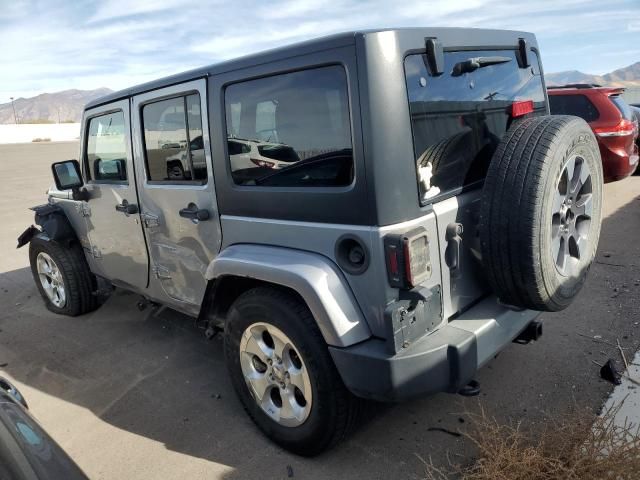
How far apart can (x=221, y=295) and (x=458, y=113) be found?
1627 millimetres

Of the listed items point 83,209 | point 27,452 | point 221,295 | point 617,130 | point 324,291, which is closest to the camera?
point 27,452

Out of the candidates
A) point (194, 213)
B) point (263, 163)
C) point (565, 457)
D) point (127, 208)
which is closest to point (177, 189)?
point (194, 213)

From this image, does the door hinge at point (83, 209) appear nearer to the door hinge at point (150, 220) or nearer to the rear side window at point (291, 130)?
the door hinge at point (150, 220)

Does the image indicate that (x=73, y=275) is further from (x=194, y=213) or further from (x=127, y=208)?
(x=194, y=213)

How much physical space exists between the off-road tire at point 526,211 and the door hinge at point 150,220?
2109mm

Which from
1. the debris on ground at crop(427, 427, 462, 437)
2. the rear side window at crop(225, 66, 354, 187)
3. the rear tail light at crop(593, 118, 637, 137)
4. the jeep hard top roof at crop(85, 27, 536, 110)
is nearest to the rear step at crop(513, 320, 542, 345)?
the debris on ground at crop(427, 427, 462, 437)

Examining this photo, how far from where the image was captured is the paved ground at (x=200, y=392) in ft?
8.66

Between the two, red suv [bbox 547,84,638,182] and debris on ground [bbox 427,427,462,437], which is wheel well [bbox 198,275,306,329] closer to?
debris on ground [bbox 427,427,462,437]

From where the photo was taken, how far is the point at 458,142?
8.05 feet

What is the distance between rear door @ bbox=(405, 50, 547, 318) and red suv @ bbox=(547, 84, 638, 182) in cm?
519

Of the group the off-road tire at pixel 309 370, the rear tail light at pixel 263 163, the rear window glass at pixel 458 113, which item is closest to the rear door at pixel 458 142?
the rear window glass at pixel 458 113

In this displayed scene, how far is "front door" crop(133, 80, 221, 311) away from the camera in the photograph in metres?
2.88

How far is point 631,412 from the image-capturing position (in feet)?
8.97

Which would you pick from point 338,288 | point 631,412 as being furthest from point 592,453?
point 338,288
